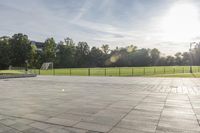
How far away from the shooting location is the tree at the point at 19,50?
5500cm

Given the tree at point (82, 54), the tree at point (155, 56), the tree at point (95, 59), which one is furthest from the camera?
the tree at point (155, 56)

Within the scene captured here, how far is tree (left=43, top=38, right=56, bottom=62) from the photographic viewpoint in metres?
58.5

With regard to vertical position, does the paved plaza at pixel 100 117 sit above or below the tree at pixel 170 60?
below

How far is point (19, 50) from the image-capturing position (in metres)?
55.2

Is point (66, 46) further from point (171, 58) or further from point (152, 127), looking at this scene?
point (152, 127)

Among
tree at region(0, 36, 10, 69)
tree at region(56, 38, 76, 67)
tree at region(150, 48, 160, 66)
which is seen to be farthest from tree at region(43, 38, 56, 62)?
tree at region(150, 48, 160, 66)

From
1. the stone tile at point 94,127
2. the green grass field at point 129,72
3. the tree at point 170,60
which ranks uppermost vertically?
the tree at point 170,60

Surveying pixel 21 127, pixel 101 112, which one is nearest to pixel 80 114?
pixel 101 112

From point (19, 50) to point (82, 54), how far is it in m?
22.8

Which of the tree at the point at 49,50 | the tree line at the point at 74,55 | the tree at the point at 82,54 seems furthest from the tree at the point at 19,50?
the tree at the point at 82,54

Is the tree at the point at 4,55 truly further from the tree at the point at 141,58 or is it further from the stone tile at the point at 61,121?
the stone tile at the point at 61,121

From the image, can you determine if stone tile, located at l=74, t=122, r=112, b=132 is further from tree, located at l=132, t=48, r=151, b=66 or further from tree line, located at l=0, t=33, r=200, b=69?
tree, located at l=132, t=48, r=151, b=66

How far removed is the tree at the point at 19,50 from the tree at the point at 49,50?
429 centimetres

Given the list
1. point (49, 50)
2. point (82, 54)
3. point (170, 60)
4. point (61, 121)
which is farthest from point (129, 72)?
point (170, 60)
